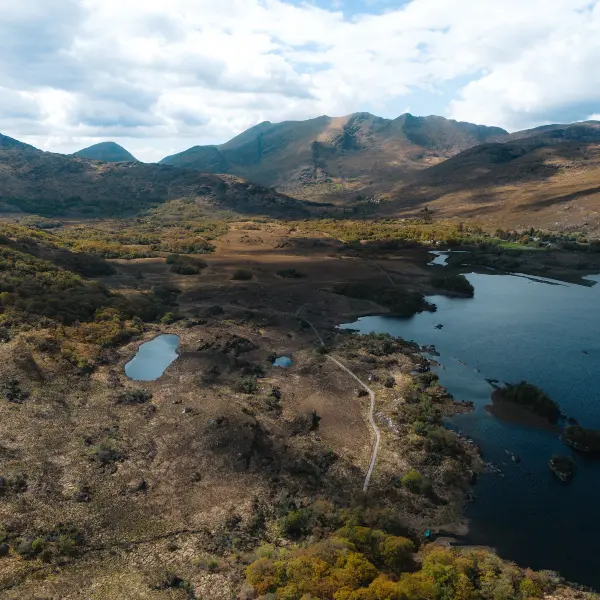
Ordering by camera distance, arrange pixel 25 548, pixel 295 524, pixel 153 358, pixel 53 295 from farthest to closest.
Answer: pixel 53 295
pixel 153 358
pixel 295 524
pixel 25 548

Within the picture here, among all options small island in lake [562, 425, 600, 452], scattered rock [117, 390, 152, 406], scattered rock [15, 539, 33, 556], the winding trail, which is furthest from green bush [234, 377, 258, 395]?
small island in lake [562, 425, 600, 452]

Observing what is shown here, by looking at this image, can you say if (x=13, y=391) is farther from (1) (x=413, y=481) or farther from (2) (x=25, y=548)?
(1) (x=413, y=481)

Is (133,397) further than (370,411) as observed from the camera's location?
No

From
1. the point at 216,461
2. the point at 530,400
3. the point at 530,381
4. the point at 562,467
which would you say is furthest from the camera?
the point at 530,381

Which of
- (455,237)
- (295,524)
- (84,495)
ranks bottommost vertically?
(295,524)

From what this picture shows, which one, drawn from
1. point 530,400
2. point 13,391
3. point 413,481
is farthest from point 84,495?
point 530,400

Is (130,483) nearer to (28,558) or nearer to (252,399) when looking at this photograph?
(28,558)
